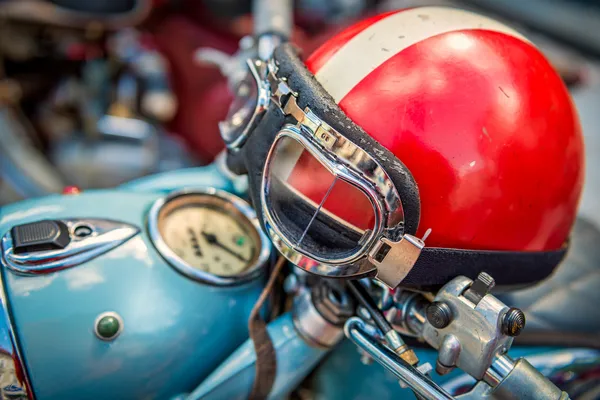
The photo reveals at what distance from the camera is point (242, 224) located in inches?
37.0

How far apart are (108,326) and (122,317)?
0.07 ft

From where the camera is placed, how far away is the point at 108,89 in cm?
180

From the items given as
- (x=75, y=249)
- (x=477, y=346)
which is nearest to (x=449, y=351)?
(x=477, y=346)

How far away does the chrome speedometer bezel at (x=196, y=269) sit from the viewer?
2.64ft

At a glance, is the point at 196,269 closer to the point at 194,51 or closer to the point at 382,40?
the point at 382,40

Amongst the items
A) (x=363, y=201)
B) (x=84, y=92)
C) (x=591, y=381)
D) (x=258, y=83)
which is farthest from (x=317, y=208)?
(x=84, y=92)

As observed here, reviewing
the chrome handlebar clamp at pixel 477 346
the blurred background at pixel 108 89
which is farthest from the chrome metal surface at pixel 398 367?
the blurred background at pixel 108 89

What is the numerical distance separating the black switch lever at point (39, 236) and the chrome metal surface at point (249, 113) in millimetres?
272

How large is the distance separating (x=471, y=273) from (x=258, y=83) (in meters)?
0.40

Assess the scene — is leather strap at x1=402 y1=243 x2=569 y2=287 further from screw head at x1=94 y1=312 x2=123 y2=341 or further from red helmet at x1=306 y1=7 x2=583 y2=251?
screw head at x1=94 y1=312 x2=123 y2=341

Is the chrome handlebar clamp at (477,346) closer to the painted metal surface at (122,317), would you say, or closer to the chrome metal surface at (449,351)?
the chrome metal surface at (449,351)

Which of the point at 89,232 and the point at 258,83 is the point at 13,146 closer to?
the point at 89,232

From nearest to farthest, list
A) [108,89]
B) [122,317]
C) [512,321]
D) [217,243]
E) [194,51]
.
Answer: [512,321] < [122,317] < [217,243] < [108,89] < [194,51]

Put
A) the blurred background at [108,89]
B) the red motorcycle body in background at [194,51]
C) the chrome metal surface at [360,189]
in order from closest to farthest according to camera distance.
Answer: the chrome metal surface at [360,189], the blurred background at [108,89], the red motorcycle body in background at [194,51]
